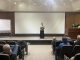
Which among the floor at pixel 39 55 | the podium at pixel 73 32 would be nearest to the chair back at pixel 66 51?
the floor at pixel 39 55

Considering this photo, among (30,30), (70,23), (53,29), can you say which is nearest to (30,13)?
(30,30)

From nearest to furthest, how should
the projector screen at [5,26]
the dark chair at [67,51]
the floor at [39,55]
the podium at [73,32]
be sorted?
1. the dark chair at [67,51]
2. the floor at [39,55]
3. the podium at [73,32]
4. the projector screen at [5,26]

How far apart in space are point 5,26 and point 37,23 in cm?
251

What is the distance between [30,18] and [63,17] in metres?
2.57

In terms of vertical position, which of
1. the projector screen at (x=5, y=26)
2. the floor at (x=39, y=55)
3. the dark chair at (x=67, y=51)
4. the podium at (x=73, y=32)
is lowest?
the floor at (x=39, y=55)

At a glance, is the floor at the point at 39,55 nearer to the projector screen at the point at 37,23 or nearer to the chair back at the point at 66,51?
the chair back at the point at 66,51

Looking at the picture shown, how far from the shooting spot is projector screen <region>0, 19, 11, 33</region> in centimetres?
1353

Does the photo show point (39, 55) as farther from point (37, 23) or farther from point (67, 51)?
point (37, 23)

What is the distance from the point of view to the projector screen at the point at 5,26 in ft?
44.4

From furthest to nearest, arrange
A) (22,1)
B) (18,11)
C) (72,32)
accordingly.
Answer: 1. (18,11)
2. (72,32)
3. (22,1)

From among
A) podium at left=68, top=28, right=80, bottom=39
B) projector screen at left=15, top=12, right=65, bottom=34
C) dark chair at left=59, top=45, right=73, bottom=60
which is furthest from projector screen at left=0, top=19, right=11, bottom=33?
dark chair at left=59, top=45, right=73, bottom=60

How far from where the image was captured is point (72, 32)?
11773 mm

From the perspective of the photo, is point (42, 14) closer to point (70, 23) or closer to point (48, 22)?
point (48, 22)

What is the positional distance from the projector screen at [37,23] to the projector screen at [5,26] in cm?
58
